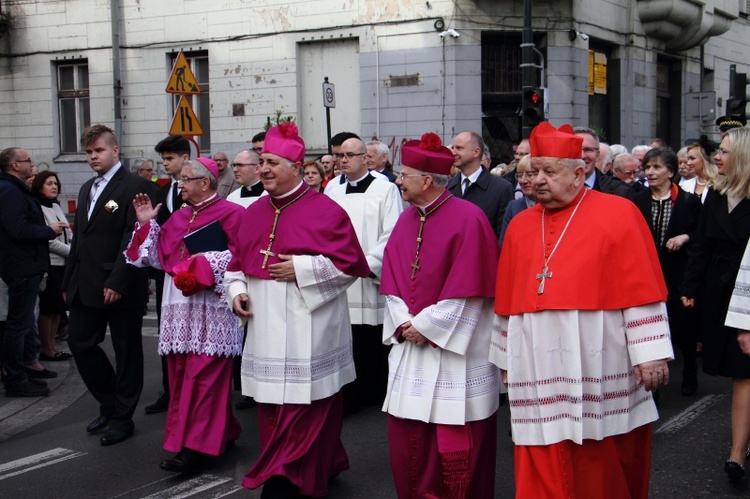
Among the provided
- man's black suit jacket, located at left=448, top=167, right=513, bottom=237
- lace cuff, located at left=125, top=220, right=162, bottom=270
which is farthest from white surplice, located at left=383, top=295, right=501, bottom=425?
man's black suit jacket, located at left=448, top=167, right=513, bottom=237

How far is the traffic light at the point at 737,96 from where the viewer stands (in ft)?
51.0

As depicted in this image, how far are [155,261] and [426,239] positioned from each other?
240 cm

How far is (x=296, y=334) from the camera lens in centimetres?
520

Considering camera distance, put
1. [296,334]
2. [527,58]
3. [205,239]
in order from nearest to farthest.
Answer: [296,334]
[205,239]
[527,58]

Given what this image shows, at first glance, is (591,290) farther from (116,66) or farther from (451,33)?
(116,66)

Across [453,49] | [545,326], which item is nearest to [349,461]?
[545,326]

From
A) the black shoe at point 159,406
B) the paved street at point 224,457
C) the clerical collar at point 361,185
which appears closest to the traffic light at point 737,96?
the paved street at point 224,457

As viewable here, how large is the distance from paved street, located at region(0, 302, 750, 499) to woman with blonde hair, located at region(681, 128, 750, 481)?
47 cm

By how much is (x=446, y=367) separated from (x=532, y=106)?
10.4 meters

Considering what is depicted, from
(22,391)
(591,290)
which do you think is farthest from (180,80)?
(591,290)

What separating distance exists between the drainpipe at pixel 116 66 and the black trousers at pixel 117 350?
572 inches

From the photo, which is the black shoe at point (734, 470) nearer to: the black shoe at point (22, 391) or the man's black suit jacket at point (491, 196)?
the man's black suit jacket at point (491, 196)

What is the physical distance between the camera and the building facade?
17547mm

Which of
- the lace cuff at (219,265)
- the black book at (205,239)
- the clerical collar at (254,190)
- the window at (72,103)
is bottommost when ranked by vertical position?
the lace cuff at (219,265)
